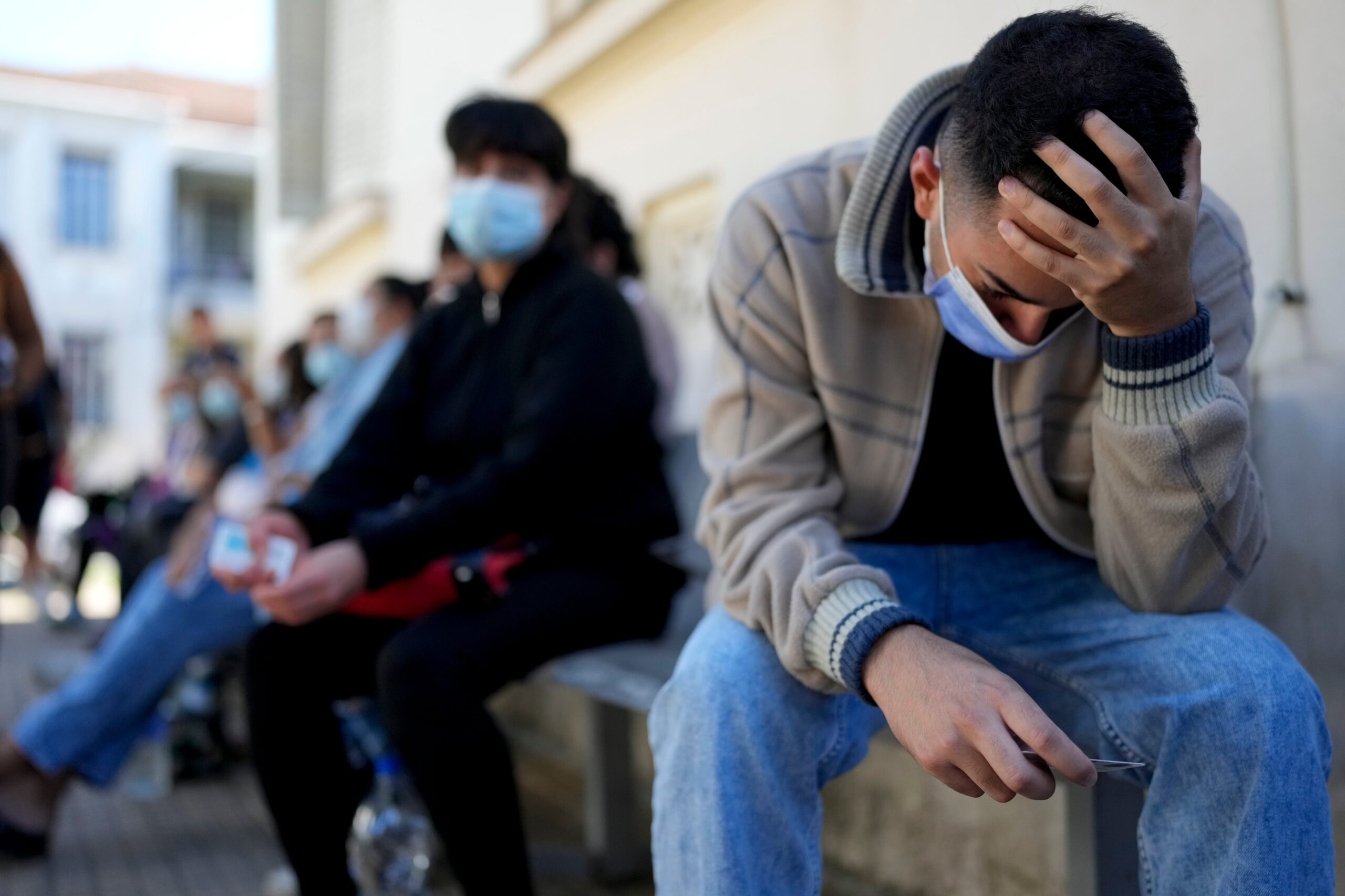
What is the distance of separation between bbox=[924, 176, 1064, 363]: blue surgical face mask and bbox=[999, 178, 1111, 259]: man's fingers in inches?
7.3

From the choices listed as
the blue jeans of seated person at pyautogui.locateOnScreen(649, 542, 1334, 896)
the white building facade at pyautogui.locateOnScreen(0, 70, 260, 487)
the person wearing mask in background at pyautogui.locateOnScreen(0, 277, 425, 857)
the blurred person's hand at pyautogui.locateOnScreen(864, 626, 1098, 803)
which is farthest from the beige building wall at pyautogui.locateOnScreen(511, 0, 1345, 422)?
the white building facade at pyautogui.locateOnScreen(0, 70, 260, 487)

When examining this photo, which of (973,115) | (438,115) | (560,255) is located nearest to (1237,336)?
(973,115)

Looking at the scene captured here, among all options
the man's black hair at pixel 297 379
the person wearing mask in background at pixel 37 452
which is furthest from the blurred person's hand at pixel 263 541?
the person wearing mask in background at pixel 37 452

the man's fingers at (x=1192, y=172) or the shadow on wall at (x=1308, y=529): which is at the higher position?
the man's fingers at (x=1192, y=172)

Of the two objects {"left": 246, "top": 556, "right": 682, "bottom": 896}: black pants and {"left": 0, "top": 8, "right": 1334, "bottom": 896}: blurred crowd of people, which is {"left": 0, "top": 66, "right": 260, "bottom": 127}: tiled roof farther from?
{"left": 246, "top": 556, "right": 682, "bottom": 896}: black pants

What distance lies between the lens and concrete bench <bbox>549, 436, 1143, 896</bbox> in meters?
1.42

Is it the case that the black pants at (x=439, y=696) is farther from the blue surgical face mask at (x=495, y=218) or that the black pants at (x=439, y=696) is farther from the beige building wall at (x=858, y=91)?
the beige building wall at (x=858, y=91)

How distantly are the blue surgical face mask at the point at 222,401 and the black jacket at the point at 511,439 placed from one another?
119 inches

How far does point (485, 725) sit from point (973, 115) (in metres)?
1.08

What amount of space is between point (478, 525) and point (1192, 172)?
1236 mm

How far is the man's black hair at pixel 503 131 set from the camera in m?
2.24

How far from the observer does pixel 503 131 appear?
224cm

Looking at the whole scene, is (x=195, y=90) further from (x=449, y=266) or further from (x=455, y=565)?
(x=455, y=565)

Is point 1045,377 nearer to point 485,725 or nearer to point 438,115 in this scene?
point 485,725
